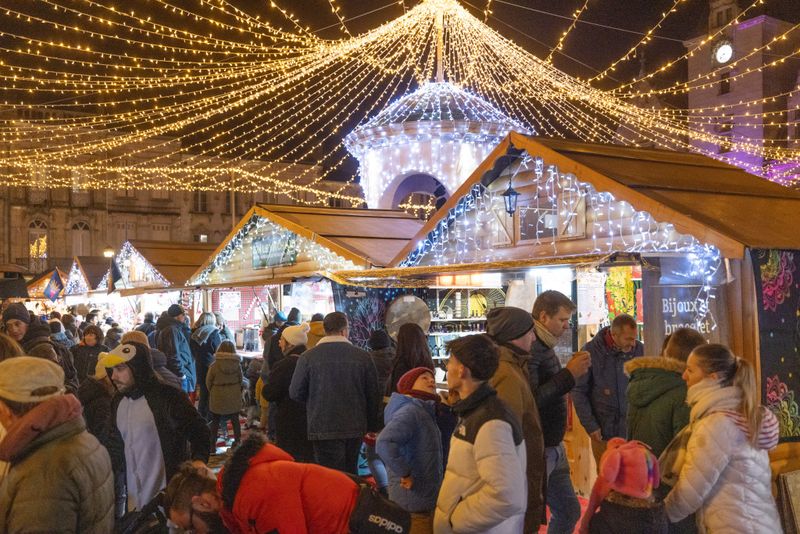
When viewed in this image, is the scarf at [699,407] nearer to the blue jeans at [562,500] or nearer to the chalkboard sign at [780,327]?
the blue jeans at [562,500]

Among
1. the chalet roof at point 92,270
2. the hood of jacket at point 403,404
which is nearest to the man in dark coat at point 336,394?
the hood of jacket at point 403,404

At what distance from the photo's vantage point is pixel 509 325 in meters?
4.04

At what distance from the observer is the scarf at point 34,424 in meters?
2.71

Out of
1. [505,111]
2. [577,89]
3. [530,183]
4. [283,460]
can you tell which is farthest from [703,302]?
[505,111]

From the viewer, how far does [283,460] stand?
273cm

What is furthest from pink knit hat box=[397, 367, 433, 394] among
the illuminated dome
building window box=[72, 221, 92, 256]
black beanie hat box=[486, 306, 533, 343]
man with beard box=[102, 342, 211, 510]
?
building window box=[72, 221, 92, 256]

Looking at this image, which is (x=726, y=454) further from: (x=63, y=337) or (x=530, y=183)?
(x=63, y=337)

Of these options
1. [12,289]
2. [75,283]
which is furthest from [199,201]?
[12,289]

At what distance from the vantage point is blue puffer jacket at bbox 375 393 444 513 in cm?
393

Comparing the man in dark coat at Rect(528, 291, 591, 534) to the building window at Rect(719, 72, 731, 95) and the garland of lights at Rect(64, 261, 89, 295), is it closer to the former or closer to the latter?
the garland of lights at Rect(64, 261, 89, 295)

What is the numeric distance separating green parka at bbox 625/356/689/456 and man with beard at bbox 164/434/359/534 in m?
2.18

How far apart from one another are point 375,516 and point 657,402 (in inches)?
87.3

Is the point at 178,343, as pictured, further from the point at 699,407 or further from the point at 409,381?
the point at 699,407

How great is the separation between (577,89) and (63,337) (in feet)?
30.4
